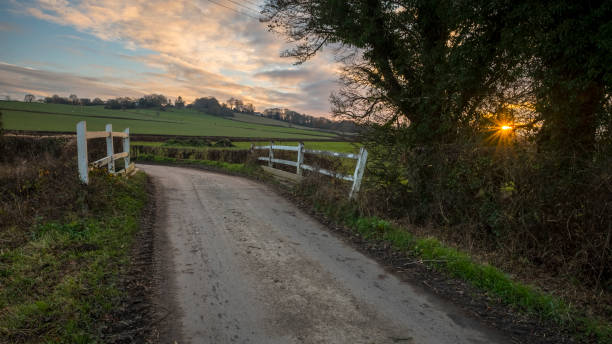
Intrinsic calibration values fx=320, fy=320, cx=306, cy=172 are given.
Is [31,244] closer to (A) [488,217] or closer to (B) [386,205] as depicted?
(B) [386,205]

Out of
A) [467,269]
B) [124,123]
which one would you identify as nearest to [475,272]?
[467,269]

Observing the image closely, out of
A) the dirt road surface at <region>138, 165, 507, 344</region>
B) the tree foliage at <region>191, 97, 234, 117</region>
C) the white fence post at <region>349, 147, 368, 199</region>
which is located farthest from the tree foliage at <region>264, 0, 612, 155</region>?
the tree foliage at <region>191, 97, 234, 117</region>

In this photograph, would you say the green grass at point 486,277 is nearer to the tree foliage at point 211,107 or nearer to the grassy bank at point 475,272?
the grassy bank at point 475,272

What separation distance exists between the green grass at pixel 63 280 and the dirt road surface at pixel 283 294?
571 millimetres

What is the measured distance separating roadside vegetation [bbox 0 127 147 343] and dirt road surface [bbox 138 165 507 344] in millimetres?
597

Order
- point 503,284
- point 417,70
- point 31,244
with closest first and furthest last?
point 503,284
point 31,244
point 417,70

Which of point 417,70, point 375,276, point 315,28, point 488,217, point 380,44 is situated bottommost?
point 375,276

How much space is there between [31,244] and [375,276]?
15.5 feet

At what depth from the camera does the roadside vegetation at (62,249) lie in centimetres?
284

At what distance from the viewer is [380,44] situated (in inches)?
351

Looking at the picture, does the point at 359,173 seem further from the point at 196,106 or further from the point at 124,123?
the point at 196,106

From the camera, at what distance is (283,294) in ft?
12.1

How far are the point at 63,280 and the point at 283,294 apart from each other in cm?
243

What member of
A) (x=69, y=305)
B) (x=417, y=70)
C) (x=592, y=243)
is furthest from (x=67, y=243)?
(x=417, y=70)
